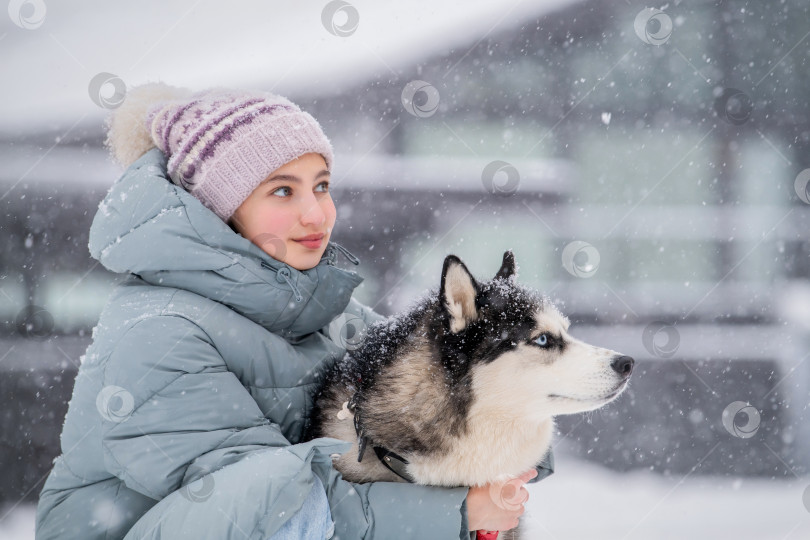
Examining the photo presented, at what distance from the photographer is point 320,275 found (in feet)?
6.23

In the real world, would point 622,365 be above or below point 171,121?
below

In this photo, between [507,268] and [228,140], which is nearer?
[228,140]

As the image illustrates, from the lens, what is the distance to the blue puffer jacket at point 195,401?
1.38 m

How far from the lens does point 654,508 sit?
15.1ft

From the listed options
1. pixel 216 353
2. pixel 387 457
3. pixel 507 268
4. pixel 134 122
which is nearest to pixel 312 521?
pixel 387 457

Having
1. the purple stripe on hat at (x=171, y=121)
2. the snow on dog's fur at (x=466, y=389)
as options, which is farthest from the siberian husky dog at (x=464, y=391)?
the purple stripe on hat at (x=171, y=121)

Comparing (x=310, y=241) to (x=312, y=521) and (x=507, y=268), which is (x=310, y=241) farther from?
(x=312, y=521)

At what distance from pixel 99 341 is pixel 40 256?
3.40 m

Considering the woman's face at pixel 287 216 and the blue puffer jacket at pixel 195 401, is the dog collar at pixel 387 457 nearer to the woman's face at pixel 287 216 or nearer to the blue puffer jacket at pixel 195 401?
the blue puffer jacket at pixel 195 401

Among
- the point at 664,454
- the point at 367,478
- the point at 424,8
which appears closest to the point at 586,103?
the point at 424,8

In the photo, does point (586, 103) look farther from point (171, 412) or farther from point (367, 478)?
point (171, 412)

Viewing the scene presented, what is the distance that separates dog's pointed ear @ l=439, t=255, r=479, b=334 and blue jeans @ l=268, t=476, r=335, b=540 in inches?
24.4

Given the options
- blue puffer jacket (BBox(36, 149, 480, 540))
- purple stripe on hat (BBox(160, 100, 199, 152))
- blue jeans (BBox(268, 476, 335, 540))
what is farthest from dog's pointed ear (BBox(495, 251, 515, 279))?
purple stripe on hat (BBox(160, 100, 199, 152))

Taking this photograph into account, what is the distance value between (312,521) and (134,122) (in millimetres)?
1402
